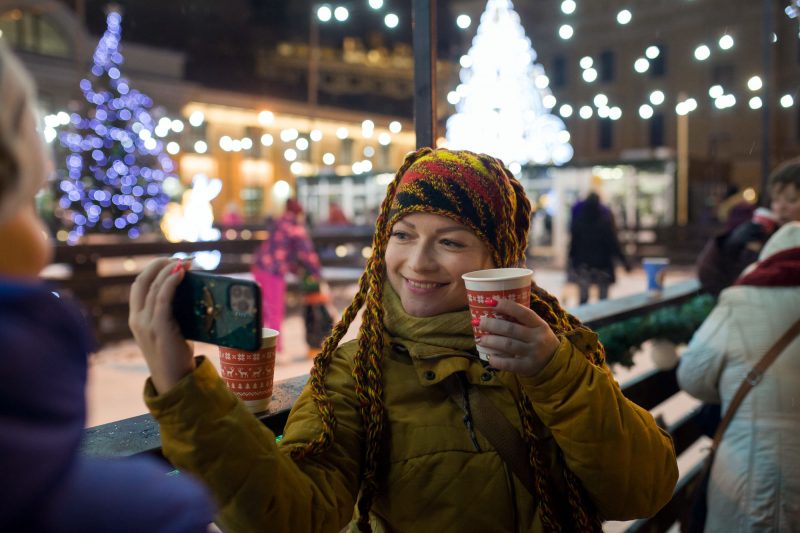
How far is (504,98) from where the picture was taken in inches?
663

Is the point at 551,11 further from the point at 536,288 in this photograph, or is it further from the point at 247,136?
the point at 536,288

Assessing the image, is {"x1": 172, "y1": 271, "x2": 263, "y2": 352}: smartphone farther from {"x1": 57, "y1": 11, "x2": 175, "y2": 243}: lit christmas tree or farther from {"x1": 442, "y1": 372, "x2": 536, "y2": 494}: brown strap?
{"x1": 57, "y1": 11, "x2": 175, "y2": 243}: lit christmas tree

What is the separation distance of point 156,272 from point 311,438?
572mm

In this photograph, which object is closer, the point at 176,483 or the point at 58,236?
the point at 176,483

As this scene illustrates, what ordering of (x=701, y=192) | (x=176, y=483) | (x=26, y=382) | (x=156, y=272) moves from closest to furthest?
1. (x=26, y=382)
2. (x=176, y=483)
3. (x=156, y=272)
4. (x=701, y=192)

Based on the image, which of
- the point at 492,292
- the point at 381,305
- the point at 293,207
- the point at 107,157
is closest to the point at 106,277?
the point at 293,207

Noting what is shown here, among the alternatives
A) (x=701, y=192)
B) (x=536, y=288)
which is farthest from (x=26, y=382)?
(x=701, y=192)

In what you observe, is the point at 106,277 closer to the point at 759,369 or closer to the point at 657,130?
the point at 759,369

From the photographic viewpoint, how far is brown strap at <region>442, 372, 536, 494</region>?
59.8 inches

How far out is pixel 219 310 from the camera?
36.8 inches

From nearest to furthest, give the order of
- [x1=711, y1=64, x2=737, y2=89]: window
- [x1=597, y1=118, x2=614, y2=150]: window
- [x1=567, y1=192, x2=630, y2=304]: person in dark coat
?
[x1=567, y1=192, x2=630, y2=304]: person in dark coat
[x1=711, y1=64, x2=737, y2=89]: window
[x1=597, y1=118, x2=614, y2=150]: window

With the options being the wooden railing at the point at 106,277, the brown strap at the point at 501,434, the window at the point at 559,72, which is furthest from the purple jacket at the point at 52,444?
the window at the point at 559,72

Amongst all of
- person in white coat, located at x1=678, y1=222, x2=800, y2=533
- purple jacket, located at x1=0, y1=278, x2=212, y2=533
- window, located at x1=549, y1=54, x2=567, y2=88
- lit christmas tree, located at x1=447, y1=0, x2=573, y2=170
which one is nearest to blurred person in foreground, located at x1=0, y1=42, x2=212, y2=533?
purple jacket, located at x1=0, y1=278, x2=212, y2=533

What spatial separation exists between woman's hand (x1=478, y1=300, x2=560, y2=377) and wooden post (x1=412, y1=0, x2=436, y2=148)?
1610 millimetres
